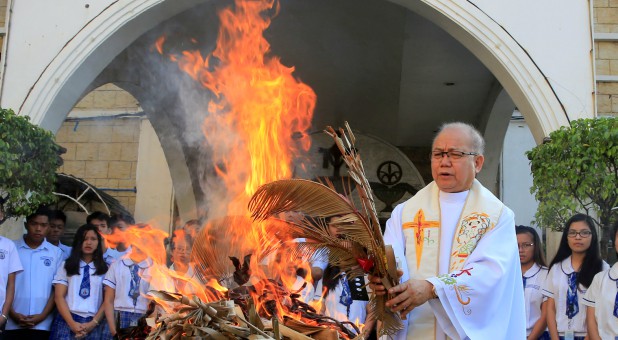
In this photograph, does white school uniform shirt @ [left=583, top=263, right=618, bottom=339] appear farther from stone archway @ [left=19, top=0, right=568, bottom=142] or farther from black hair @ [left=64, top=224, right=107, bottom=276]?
black hair @ [left=64, top=224, right=107, bottom=276]

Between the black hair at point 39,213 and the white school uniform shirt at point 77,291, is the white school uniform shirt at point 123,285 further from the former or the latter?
the black hair at point 39,213

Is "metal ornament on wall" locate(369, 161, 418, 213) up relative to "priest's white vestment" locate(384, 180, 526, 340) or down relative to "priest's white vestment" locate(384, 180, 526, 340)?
up

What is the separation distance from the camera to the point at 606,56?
7.65 meters

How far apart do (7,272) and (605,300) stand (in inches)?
205

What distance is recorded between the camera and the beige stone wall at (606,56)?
7535mm

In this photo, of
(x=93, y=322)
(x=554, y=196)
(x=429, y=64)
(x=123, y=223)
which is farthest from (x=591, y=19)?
(x=93, y=322)

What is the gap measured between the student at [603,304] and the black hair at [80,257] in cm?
446

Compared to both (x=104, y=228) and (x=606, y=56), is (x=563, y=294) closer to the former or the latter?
(x=606, y=56)

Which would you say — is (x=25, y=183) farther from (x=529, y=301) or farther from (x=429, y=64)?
(x=429, y=64)

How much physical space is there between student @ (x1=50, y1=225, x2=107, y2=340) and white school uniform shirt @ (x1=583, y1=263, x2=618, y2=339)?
4.47 meters

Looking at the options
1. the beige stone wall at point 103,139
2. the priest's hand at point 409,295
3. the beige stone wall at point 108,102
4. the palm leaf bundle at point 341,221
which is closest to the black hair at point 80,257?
the palm leaf bundle at point 341,221

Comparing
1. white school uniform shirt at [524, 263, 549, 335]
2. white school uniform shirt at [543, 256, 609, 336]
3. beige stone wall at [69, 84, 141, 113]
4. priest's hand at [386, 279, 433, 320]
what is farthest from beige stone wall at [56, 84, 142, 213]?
priest's hand at [386, 279, 433, 320]

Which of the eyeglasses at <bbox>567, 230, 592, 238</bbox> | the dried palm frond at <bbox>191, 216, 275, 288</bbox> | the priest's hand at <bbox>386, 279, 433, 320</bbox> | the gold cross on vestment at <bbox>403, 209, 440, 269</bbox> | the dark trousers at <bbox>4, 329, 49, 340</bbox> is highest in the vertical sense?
the eyeglasses at <bbox>567, 230, 592, 238</bbox>

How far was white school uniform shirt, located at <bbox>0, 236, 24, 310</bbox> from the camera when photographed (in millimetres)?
6991
